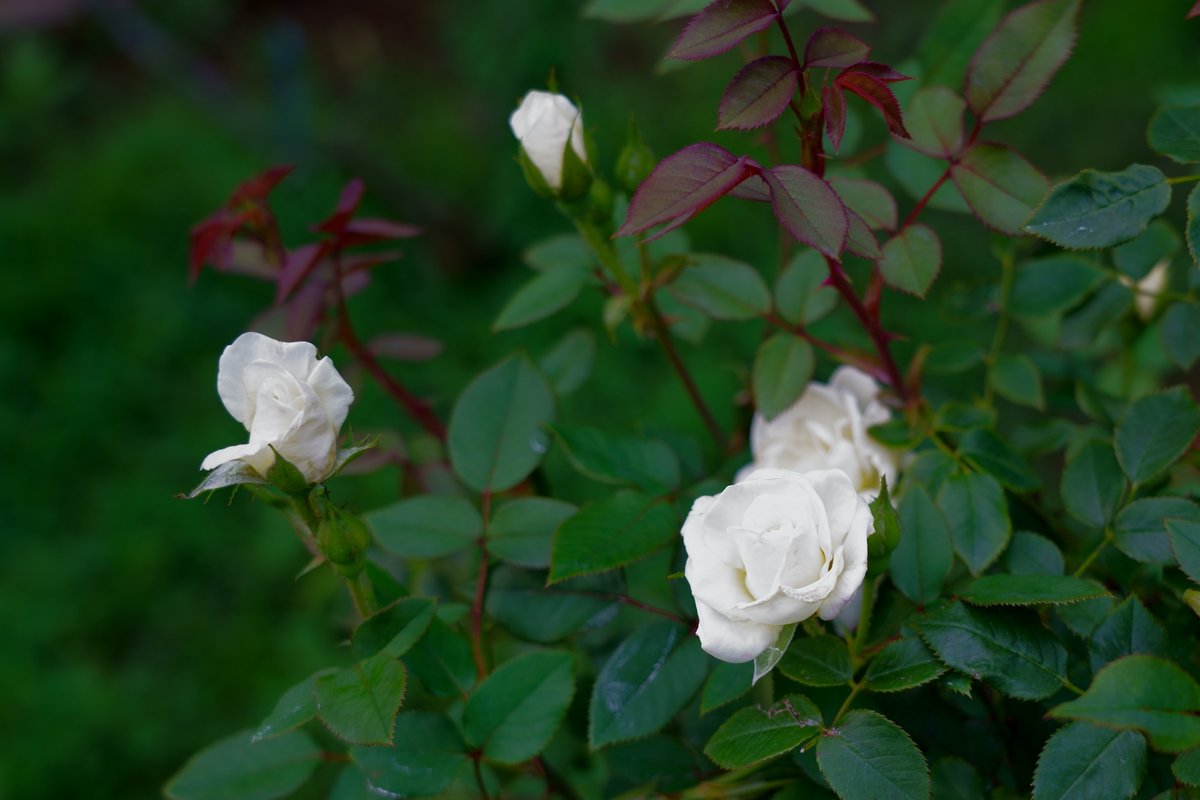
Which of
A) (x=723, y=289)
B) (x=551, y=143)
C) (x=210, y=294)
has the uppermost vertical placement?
(x=551, y=143)

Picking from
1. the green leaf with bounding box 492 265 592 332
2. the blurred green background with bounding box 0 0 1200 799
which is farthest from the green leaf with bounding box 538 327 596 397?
the blurred green background with bounding box 0 0 1200 799

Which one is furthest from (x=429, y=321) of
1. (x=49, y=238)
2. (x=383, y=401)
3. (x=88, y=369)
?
(x=49, y=238)

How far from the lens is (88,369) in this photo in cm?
211

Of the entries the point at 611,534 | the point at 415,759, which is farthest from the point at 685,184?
the point at 415,759

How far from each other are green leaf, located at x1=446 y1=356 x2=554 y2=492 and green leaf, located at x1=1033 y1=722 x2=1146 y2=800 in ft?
0.91

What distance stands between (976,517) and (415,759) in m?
0.27

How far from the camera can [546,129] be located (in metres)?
A: 0.51

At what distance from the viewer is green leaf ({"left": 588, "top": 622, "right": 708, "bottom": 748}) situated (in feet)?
1.53

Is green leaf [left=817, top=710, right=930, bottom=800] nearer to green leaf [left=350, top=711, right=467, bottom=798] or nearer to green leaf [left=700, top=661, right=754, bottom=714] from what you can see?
green leaf [left=700, top=661, right=754, bottom=714]

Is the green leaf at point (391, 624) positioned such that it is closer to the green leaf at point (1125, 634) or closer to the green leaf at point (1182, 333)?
the green leaf at point (1125, 634)

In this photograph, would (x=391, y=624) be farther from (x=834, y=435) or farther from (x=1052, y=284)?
(x=1052, y=284)

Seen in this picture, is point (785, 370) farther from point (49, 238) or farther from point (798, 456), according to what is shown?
point (49, 238)

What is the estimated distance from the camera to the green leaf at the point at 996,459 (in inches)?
19.0

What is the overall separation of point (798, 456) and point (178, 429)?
1.76 meters
